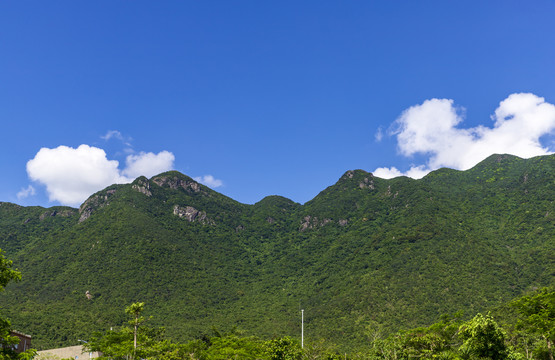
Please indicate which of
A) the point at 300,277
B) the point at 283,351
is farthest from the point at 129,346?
the point at 300,277

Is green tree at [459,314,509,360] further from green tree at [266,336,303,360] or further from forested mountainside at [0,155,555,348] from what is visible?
forested mountainside at [0,155,555,348]

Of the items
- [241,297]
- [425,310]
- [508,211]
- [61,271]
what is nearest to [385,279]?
[425,310]

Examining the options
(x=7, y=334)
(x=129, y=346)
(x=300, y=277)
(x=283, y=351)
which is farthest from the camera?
(x=300, y=277)

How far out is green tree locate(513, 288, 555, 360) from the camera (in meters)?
34.4

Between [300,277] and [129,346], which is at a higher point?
[300,277]

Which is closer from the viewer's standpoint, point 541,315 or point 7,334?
point 7,334

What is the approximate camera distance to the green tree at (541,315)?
1354 inches

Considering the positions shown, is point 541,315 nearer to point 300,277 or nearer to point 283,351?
point 283,351

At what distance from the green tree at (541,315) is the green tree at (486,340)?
17.0m

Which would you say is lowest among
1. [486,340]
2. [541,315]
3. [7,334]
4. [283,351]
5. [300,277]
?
[283,351]

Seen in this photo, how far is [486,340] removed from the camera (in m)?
20.8

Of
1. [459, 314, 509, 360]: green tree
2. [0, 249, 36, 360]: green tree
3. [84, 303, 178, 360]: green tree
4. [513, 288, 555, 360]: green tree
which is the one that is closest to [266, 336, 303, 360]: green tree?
[84, 303, 178, 360]: green tree

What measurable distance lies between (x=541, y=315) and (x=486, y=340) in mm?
19569

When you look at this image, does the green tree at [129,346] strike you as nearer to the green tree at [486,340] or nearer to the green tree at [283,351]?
the green tree at [283,351]
